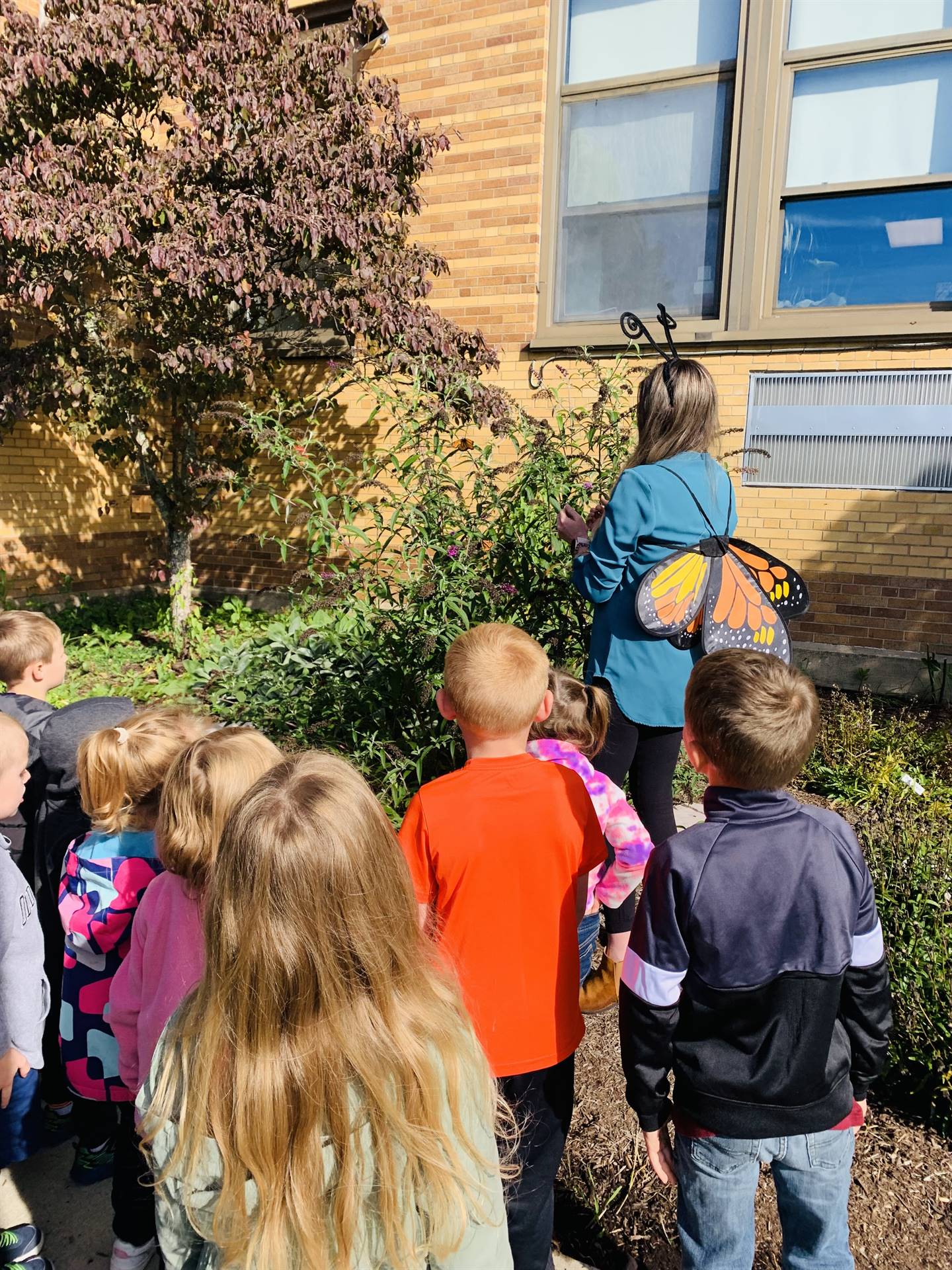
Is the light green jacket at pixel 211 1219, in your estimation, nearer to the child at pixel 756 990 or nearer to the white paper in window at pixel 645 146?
the child at pixel 756 990

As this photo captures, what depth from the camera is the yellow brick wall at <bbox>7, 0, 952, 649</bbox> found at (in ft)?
20.8

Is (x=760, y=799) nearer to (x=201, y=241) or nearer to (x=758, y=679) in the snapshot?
(x=758, y=679)

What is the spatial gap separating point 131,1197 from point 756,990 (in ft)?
4.95

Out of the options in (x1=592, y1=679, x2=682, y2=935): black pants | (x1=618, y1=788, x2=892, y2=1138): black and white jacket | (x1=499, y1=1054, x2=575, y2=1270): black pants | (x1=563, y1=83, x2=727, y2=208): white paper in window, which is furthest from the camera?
(x1=563, y1=83, x2=727, y2=208): white paper in window

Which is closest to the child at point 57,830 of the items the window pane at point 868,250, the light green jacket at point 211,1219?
the light green jacket at point 211,1219

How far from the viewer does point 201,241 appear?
19.3ft

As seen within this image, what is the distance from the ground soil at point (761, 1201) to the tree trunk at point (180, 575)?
19.6 feet

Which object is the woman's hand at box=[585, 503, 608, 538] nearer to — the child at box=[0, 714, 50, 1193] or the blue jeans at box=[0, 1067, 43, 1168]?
the child at box=[0, 714, 50, 1193]

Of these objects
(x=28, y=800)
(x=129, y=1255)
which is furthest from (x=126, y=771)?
(x=129, y=1255)

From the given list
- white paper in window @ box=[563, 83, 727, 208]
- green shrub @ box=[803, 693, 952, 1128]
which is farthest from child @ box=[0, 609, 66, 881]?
white paper in window @ box=[563, 83, 727, 208]

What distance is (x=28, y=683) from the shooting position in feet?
9.61

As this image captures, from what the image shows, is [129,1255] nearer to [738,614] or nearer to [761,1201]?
[761,1201]

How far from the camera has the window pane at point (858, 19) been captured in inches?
238

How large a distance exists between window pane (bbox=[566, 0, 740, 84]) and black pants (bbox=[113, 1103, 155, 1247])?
7700 mm
